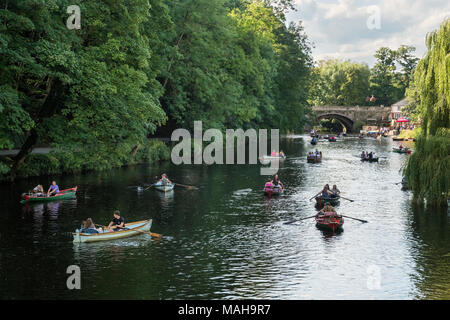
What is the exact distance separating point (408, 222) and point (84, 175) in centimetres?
2808

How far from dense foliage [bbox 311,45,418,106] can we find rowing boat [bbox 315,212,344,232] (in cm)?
12411

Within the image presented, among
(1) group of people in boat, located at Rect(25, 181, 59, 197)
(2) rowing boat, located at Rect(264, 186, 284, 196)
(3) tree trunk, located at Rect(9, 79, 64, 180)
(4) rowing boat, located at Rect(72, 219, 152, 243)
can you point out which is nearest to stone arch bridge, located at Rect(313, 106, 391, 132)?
(2) rowing boat, located at Rect(264, 186, 284, 196)

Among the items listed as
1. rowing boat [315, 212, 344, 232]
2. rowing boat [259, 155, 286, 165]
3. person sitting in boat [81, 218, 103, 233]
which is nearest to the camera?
person sitting in boat [81, 218, 103, 233]

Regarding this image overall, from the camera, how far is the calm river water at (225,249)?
1870cm

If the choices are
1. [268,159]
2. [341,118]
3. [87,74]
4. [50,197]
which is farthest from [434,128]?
[341,118]

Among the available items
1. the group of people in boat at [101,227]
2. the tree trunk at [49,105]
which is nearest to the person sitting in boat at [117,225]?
the group of people in boat at [101,227]

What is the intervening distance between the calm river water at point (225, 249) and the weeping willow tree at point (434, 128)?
1819 millimetres

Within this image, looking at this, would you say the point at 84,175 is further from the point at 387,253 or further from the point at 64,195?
→ the point at 387,253

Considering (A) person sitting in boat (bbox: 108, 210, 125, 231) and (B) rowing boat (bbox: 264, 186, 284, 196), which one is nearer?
(A) person sitting in boat (bbox: 108, 210, 125, 231)

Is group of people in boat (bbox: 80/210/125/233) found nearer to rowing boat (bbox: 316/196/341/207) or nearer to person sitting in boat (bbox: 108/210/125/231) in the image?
person sitting in boat (bbox: 108/210/125/231)

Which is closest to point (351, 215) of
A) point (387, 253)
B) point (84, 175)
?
point (387, 253)

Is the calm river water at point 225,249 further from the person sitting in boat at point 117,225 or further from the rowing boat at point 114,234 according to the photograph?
the person sitting in boat at point 117,225

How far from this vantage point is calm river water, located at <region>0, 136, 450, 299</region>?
736 inches

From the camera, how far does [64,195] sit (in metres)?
34.6
